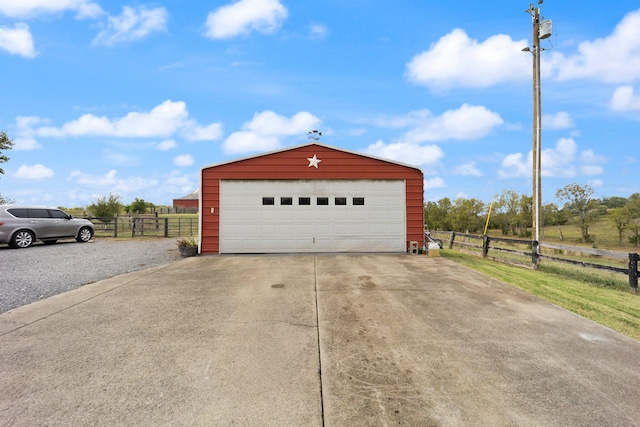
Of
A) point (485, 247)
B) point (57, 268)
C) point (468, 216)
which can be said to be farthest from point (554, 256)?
point (468, 216)

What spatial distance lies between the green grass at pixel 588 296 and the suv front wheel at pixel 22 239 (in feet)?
51.8

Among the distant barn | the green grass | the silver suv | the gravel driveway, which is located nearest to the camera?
the green grass

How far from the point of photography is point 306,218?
35.4ft

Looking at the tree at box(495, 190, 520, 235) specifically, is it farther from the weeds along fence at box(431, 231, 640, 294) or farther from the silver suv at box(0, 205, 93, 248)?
the silver suv at box(0, 205, 93, 248)

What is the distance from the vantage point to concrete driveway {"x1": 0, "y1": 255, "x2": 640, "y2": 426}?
7.65ft

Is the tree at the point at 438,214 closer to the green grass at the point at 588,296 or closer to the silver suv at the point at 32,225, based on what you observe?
the green grass at the point at 588,296

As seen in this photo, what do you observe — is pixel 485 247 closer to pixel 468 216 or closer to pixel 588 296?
pixel 588 296

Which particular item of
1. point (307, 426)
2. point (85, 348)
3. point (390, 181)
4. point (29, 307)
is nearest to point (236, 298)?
point (85, 348)

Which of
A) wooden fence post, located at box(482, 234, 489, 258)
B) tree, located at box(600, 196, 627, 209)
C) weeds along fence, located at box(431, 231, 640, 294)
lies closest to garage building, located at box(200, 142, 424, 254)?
wooden fence post, located at box(482, 234, 489, 258)

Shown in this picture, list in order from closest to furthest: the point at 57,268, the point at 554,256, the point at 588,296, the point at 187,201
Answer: the point at 588,296
the point at 57,268
the point at 554,256
the point at 187,201

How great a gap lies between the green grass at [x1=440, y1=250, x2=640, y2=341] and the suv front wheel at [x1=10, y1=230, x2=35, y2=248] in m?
15.8

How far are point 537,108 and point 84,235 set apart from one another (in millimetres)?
19003

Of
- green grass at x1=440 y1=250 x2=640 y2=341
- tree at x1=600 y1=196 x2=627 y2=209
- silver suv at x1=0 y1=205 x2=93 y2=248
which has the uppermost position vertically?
tree at x1=600 y1=196 x2=627 y2=209

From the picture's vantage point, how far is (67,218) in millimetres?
13602
